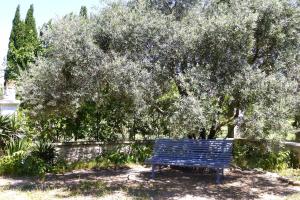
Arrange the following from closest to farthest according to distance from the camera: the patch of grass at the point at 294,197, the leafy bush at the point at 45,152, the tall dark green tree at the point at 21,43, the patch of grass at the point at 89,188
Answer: the patch of grass at the point at 294,197 → the patch of grass at the point at 89,188 → the leafy bush at the point at 45,152 → the tall dark green tree at the point at 21,43

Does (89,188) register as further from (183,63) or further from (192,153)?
(183,63)

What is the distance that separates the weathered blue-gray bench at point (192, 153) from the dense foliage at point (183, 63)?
833 millimetres

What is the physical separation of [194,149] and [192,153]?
0.43 ft

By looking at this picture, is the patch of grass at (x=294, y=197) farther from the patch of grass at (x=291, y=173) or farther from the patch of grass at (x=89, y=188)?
the patch of grass at (x=89, y=188)

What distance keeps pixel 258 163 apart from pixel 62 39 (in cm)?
740

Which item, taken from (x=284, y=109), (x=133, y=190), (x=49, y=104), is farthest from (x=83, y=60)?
(x=284, y=109)

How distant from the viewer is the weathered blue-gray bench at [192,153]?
36.0 ft

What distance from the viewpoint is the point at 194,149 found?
1141cm

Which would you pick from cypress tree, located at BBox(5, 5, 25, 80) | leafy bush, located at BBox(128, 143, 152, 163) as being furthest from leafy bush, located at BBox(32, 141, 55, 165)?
cypress tree, located at BBox(5, 5, 25, 80)

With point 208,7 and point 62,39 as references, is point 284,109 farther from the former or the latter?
point 62,39

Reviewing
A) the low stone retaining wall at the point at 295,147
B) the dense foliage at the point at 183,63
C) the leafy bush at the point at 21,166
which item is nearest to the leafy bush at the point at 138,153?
the leafy bush at the point at 21,166

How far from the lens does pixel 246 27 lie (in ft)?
31.2

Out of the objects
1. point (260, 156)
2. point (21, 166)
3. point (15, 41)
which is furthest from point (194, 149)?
point (15, 41)

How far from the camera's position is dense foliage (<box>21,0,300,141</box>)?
9.34 metres
